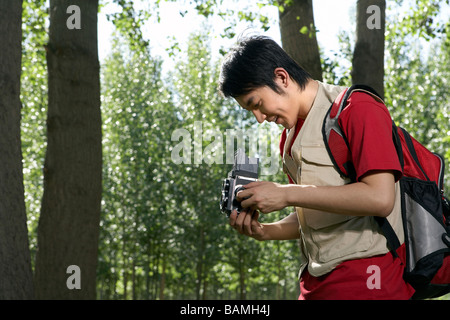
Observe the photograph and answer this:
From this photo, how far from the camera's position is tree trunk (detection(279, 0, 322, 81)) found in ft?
22.1

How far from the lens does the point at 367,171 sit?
6.79 ft

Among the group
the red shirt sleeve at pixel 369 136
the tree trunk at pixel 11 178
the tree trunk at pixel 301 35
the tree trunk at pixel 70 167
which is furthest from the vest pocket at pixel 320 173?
the tree trunk at pixel 301 35

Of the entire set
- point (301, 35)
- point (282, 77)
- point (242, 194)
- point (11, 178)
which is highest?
point (301, 35)

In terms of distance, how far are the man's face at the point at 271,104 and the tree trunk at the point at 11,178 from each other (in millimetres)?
2356

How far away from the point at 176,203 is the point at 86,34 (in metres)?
18.1

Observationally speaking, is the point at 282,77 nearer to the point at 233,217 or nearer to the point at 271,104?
the point at 271,104

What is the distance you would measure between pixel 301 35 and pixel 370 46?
992 millimetres

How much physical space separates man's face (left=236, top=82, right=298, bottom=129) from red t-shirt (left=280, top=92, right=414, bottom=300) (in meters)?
0.27

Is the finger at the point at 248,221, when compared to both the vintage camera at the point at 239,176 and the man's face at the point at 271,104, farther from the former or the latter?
the man's face at the point at 271,104

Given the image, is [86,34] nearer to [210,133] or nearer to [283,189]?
[283,189]

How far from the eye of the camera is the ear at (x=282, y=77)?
7.74ft

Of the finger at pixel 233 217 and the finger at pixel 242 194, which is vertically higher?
the finger at pixel 242 194

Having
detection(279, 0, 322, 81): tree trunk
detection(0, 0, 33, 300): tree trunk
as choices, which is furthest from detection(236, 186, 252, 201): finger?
detection(279, 0, 322, 81): tree trunk

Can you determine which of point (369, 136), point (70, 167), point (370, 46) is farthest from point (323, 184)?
point (370, 46)
